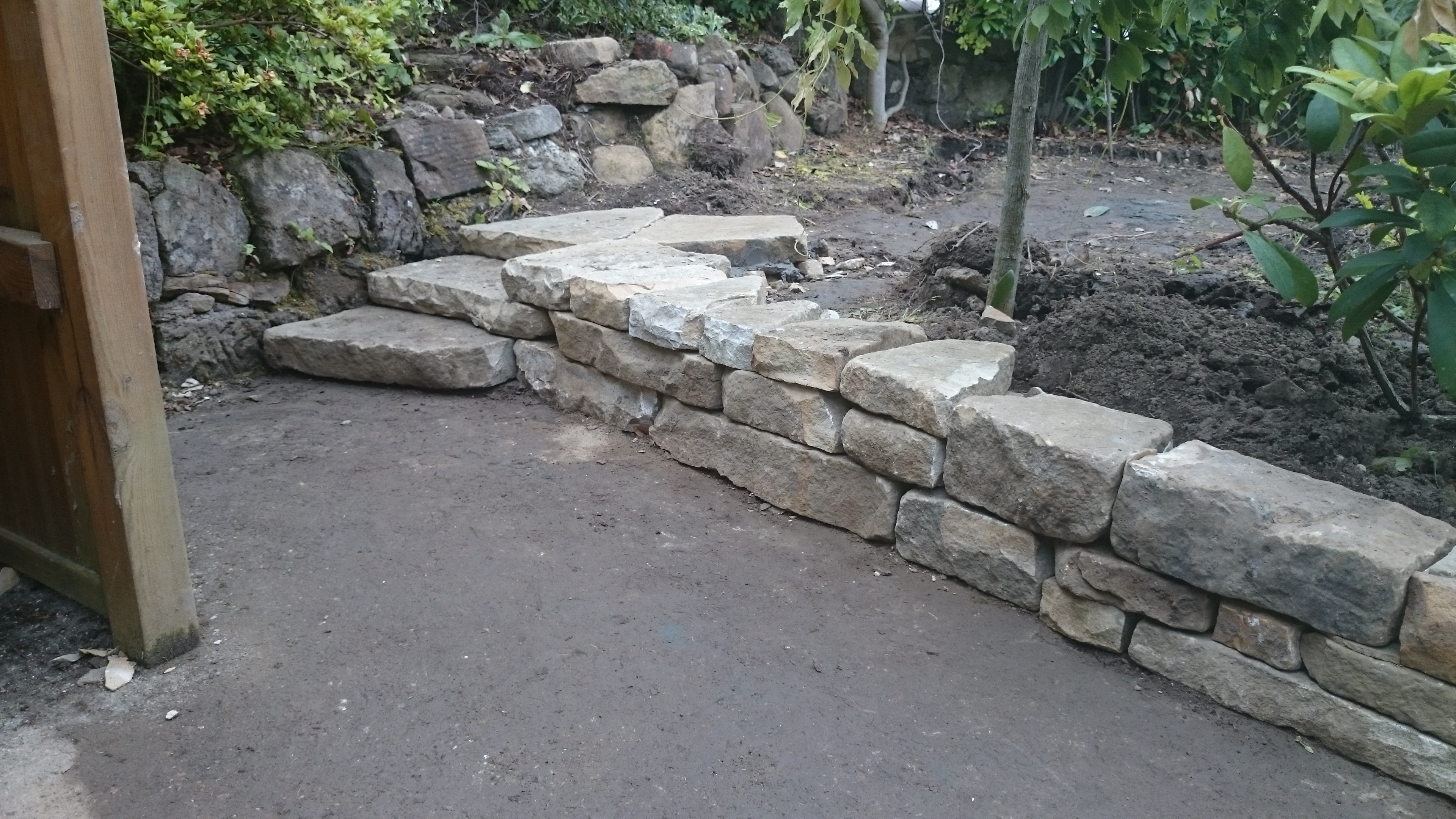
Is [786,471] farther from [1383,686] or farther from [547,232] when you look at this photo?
[547,232]

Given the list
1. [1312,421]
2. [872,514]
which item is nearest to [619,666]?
[872,514]

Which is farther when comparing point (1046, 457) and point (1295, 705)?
point (1046, 457)

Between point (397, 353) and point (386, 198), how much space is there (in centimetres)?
108

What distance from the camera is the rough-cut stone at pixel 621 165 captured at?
6.47 meters

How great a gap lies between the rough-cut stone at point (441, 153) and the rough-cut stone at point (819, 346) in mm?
2676

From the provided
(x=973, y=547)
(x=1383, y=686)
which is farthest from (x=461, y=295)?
(x=1383, y=686)

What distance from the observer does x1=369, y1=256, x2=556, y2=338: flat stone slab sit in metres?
4.57

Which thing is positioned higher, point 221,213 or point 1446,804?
point 221,213

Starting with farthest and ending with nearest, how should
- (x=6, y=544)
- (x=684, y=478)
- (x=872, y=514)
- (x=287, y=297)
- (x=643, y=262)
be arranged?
(x=287, y=297)
(x=643, y=262)
(x=684, y=478)
(x=872, y=514)
(x=6, y=544)

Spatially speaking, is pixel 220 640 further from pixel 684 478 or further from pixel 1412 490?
pixel 1412 490

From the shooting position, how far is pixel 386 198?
521 centimetres

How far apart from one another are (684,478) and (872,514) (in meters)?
0.82

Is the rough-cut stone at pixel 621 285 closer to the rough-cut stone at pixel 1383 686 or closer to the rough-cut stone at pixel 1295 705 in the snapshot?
the rough-cut stone at pixel 1295 705

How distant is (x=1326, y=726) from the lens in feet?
7.93
